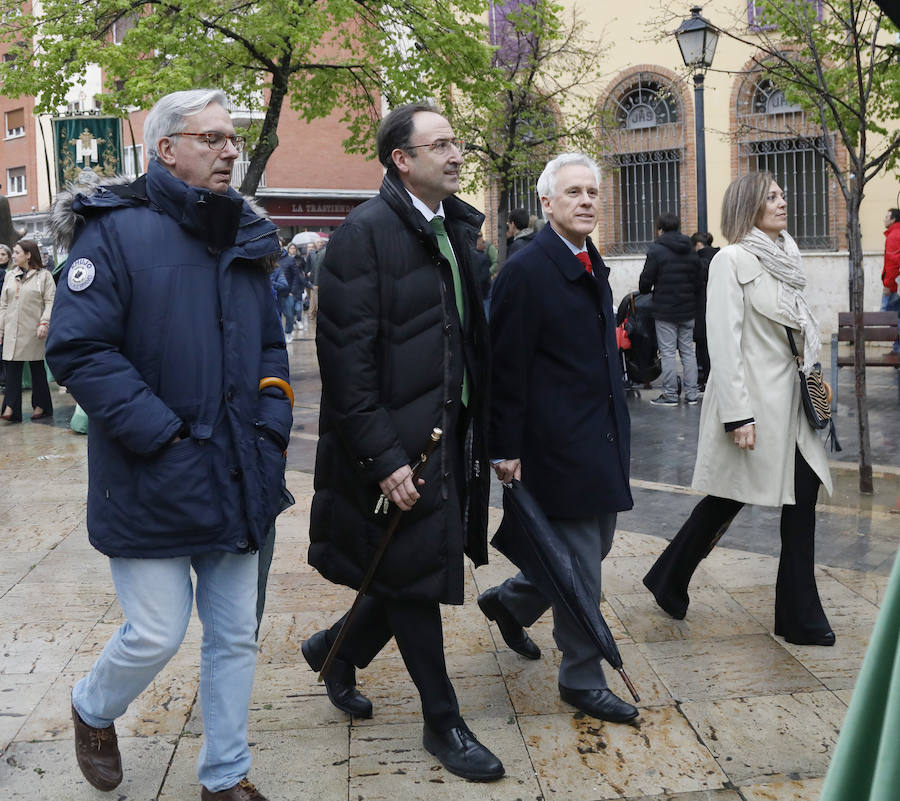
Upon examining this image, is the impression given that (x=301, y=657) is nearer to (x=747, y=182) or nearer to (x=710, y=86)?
(x=747, y=182)

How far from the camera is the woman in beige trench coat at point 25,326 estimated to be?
12.5 m

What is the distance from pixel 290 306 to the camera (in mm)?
22250

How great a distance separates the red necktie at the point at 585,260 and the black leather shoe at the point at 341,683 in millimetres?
1548

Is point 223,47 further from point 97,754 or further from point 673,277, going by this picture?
point 97,754

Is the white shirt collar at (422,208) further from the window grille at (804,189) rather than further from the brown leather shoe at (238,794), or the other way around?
the window grille at (804,189)

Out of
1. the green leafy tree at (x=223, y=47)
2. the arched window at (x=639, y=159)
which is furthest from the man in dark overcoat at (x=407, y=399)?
the arched window at (x=639, y=159)

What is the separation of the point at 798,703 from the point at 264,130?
1374 cm

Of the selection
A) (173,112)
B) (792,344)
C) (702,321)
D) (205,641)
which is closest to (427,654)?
(205,641)

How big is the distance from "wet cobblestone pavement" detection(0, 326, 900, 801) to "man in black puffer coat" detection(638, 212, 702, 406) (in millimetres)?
5563

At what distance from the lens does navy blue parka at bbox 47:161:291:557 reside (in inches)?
122

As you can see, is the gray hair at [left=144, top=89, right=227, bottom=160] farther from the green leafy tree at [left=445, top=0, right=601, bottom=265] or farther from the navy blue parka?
the green leafy tree at [left=445, top=0, right=601, bottom=265]

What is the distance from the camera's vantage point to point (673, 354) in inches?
479

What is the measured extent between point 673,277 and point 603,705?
869cm

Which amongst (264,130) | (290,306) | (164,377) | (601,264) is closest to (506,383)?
(601,264)
